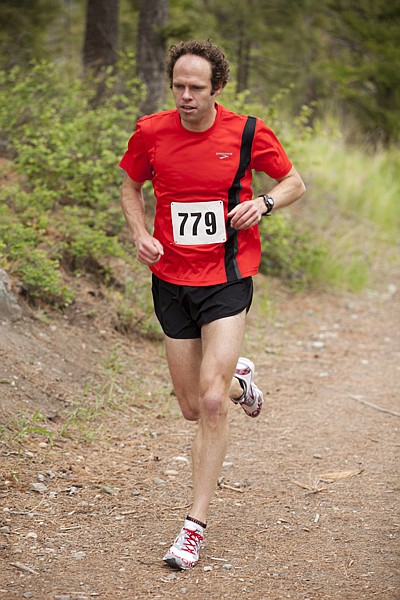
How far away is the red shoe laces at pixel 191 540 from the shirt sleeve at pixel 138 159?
1.79 metres

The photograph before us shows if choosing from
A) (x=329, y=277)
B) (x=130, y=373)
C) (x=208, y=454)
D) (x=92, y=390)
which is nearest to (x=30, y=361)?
(x=92, y=390)

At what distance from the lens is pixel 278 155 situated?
4402mm

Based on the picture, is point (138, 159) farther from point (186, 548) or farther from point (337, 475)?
point (337, 475)

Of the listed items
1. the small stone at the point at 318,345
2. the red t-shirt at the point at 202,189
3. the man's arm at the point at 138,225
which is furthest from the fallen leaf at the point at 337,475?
the small stone at the point at 318,345

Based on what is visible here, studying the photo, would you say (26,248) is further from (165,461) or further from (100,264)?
(165,461)

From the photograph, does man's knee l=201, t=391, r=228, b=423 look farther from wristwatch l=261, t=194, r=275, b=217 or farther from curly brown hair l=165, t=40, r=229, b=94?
curly brown hair l=165, t=40, r=229, b=94

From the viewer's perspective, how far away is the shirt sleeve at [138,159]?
174 inches

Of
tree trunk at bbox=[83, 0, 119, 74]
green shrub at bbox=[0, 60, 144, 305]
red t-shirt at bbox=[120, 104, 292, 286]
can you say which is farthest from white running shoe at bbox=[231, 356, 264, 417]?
tree trunk at bbox=[83, 0, 119, 74]

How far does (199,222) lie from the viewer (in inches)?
166

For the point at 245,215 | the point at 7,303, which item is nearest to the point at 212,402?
the point at 245,215

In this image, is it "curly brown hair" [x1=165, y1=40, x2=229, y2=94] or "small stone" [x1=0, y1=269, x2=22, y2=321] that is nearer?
"curly brown hair" [x1=165, y1=40, x2=229, y2=94]

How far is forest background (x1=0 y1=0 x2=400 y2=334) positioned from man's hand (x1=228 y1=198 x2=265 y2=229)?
2930 mm

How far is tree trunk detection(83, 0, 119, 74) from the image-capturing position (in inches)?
460

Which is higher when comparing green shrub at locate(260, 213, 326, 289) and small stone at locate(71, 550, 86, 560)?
small stone at locate(71, 550, 86, 560)
